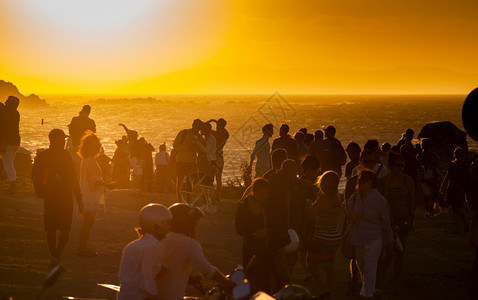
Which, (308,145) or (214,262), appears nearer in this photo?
(214,262)

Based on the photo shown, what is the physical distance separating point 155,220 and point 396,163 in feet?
15.2

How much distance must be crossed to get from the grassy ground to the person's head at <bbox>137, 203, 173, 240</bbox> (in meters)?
A: 1.35

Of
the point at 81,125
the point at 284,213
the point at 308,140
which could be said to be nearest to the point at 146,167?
the point at 308,140

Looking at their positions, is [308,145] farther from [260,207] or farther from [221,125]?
[260,207]

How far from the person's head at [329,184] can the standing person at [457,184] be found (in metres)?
5.01

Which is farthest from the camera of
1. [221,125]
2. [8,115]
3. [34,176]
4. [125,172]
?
[125,172]

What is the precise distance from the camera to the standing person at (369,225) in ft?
26.1

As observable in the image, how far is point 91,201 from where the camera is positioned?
32.8ft

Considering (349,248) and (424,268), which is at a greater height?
(349,248)

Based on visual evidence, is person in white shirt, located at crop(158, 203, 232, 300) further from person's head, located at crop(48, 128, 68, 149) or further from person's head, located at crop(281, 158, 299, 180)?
person's head, located at crop(48, 128, 68, 149)

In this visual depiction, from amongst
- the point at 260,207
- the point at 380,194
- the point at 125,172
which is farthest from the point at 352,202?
the point at 125,172

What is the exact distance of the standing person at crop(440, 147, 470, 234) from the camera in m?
12.6

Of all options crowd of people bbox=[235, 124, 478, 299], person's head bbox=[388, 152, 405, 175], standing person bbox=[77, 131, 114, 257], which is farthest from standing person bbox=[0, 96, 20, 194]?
person's head bbox=[388, 152, 405, 175]

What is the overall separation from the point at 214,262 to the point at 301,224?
303 centimetres
